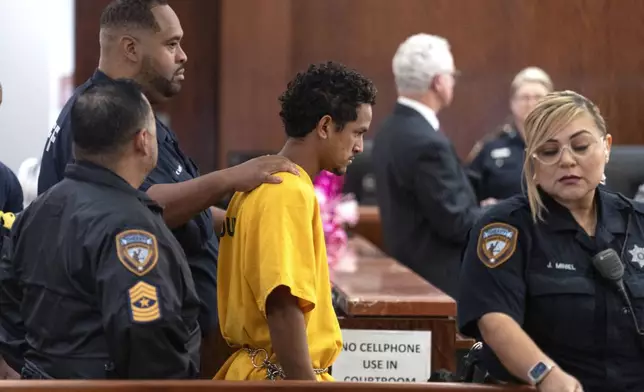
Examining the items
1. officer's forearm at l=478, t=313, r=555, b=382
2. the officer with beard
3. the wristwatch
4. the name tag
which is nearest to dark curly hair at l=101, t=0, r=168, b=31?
the officer with beard

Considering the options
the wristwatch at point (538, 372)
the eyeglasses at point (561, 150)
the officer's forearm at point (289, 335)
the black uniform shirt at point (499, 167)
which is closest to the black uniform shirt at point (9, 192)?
the officer's forearm at point (289, 335)

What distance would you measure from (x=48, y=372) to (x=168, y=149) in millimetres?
761

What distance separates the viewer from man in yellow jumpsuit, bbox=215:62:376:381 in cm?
217

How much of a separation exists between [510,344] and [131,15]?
1.27 meters

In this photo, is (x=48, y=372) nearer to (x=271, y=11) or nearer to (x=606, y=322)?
(x=606, y=322)

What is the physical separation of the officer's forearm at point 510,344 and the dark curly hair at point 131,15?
1.14 meters

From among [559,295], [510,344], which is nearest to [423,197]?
[559,295]

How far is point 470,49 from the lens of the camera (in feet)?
23.4

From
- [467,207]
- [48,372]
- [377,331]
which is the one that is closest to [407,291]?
[377,331]

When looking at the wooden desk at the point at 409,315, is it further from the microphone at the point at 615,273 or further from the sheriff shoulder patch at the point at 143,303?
the sheriff shoulder patch at the point at 143,303

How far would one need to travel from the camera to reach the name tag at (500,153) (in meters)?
5.06

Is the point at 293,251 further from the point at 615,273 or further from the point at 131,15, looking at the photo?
the point at 131,15

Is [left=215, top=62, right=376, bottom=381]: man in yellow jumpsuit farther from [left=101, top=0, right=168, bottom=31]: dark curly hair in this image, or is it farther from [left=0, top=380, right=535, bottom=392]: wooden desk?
[left=101, top=0, right=168, bottom=31]: dark curly hair

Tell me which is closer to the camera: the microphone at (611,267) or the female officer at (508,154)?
the microphone at (611,267)
